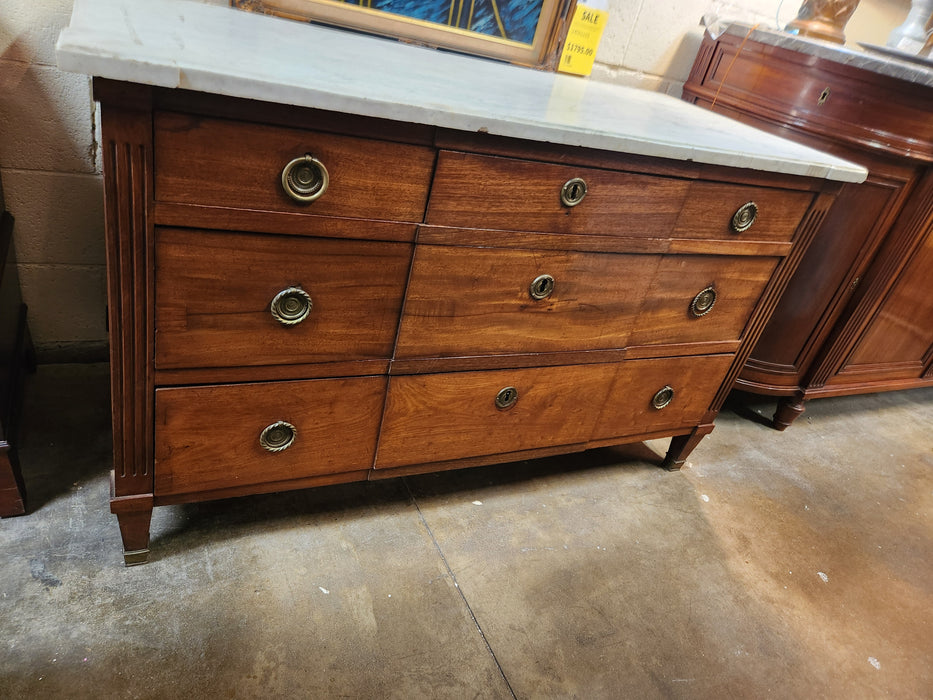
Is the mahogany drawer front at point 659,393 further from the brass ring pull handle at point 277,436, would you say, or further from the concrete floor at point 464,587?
the brass ring pull handle at point 277,436

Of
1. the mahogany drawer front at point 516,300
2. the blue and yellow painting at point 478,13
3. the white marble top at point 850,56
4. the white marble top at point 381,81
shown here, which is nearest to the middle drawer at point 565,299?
the mahogany drawer front at point 516,300

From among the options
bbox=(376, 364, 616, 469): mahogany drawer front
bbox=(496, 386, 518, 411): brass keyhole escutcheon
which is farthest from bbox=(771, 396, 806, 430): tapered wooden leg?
bbox=(496, 386, 518, 411): brass keyhole escutcheon

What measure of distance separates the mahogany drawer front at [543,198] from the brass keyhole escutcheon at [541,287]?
96 millimetres

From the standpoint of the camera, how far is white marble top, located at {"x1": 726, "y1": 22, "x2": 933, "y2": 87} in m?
1.44

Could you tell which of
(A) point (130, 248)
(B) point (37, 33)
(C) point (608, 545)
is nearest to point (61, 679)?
(A) point (130, 248)

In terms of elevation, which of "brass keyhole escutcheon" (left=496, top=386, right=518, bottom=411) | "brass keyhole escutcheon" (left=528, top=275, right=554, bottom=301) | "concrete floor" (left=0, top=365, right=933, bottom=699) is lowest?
"concrete floor" (left=0, top=365, right=933, bottom=699)

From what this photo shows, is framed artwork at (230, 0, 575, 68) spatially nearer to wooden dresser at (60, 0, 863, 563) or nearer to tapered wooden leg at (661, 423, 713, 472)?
wooden dresser at (60, 0, 863, 563)

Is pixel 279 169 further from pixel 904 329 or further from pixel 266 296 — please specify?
pixel 904 329

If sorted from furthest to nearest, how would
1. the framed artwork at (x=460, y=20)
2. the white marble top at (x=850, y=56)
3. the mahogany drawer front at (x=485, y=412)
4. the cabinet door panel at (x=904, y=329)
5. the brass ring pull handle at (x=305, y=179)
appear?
the cabinet door panel at (x=904, y=329), the white marble top at (x=850, y=56), the framed artwork at (x=460, y=20), the mahogany drawer front at (x=485, y=412), the brass ring pull handle at (x=305, y=179)

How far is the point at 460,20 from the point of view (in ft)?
4.61

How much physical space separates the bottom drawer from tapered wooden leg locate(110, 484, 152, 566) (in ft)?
0.12

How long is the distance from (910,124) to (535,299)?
3.85 ft

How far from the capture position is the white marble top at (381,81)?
0.73m

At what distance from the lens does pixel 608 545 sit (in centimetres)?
141
